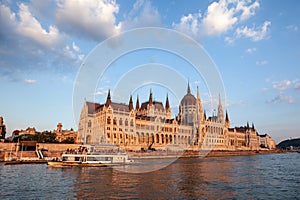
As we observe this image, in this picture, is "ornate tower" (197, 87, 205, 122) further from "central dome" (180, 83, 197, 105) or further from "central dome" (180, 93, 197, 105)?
"central dome" (180, 93, 197, 105)

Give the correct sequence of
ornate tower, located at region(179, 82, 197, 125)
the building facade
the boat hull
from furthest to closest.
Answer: ornate tower, located at region(179, 82, 197, 125), the building facade, the boat hull

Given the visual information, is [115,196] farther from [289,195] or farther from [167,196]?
[289,195]

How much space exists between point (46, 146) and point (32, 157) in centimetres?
714

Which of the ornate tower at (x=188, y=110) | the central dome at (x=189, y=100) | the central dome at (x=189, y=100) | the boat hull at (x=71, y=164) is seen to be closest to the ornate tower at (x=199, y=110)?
the ornate tower at (x=188, y=110)

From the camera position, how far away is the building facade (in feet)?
301

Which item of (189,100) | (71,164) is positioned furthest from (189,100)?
(71,164)

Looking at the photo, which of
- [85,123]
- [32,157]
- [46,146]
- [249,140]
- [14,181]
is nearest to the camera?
[14,181]

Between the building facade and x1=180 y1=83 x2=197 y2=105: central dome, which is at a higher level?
x1=180 y1=83 x2=197 y2=105: central dome

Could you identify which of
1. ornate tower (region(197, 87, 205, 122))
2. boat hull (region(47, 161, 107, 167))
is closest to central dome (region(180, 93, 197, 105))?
ornate tower (region(197, 87, 205, 122))

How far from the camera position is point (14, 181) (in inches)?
1199

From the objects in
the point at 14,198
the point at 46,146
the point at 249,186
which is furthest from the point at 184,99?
the point at 14,198

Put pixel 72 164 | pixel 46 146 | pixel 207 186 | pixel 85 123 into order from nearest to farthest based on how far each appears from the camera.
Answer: pixel 207 186, pixel 72 164, pixel 46 146, pixel 85 123

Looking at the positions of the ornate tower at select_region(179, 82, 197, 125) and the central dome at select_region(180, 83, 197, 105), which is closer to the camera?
the ornate tower at select_region(179, 82, 197, 125)

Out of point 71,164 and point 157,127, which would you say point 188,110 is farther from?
point 71,164
